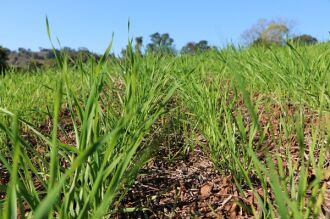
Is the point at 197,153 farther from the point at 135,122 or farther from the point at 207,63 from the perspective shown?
the point at 207,63

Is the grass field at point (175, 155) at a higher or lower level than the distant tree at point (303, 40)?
lower

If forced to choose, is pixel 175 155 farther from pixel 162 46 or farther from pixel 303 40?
pixel 303 40

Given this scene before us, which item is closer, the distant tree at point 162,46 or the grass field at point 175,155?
the grass field at point 175,155

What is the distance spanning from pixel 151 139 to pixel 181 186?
0.39 m

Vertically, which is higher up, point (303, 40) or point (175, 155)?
point (303, 40)

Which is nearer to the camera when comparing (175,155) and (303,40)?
(175,155)

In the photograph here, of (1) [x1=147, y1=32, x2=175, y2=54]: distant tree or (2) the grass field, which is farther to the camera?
(1) [x1=147, y1=32, x2=175, y2=54]: distant tree

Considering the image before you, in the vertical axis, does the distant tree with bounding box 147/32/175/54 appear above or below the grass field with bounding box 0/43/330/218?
above

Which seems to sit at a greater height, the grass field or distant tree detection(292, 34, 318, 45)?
distant tree detection(292, 34, 318, 45)

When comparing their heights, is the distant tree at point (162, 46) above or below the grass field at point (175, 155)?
above

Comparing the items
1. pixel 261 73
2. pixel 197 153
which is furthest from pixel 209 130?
pixel 261 73

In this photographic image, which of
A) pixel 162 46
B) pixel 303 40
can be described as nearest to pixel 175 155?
pixel 162 46

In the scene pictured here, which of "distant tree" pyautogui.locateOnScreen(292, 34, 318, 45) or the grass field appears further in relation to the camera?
"distant tree" pyautogui.locateOnScreen(292, 34, 318, 45)

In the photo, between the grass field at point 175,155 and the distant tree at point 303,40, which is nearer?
the grass field at point 175,155
